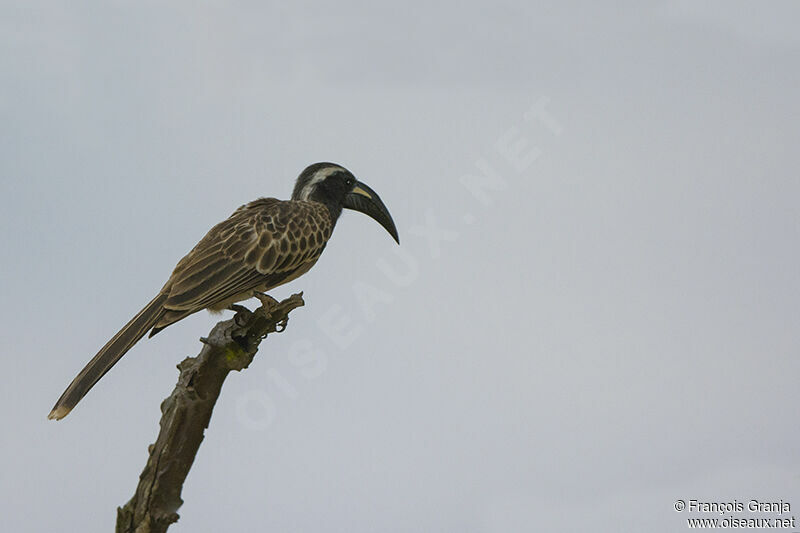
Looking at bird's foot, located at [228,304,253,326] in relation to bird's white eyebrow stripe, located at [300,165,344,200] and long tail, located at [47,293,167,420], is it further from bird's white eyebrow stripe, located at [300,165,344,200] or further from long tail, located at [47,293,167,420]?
bird's white eyebrow stripe, located at [300,165,344,200]

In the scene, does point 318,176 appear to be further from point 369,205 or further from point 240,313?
point 240,313

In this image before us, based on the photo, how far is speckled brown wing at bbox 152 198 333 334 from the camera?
6.18 metres

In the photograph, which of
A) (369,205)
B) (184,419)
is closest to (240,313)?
(184,419)

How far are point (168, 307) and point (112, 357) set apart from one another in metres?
0.52

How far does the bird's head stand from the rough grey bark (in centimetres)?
145

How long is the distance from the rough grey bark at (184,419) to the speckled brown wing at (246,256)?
26 centimetres

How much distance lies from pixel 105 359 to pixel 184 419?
27.8 inches

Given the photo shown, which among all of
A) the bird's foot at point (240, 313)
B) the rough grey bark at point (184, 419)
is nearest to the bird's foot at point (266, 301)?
the rough grey bark at point (184, 419)

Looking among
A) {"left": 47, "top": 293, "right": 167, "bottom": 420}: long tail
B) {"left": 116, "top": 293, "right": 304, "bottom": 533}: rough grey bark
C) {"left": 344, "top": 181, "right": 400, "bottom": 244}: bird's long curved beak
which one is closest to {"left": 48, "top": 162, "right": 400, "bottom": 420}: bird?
{"left": 47, "top": 293, "right": 167, "bottom": 420}: long tail

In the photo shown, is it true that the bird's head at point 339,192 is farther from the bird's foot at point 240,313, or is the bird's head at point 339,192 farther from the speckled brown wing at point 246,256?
the bird's foot at point 240,313

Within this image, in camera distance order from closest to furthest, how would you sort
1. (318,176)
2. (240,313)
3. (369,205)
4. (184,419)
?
(184,419) < (240,313) < (318,176) < (369,205)

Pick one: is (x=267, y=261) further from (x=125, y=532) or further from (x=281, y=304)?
(x=125, y=532)

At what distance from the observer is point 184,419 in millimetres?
6109

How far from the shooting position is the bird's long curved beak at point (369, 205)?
7574 millimetres
